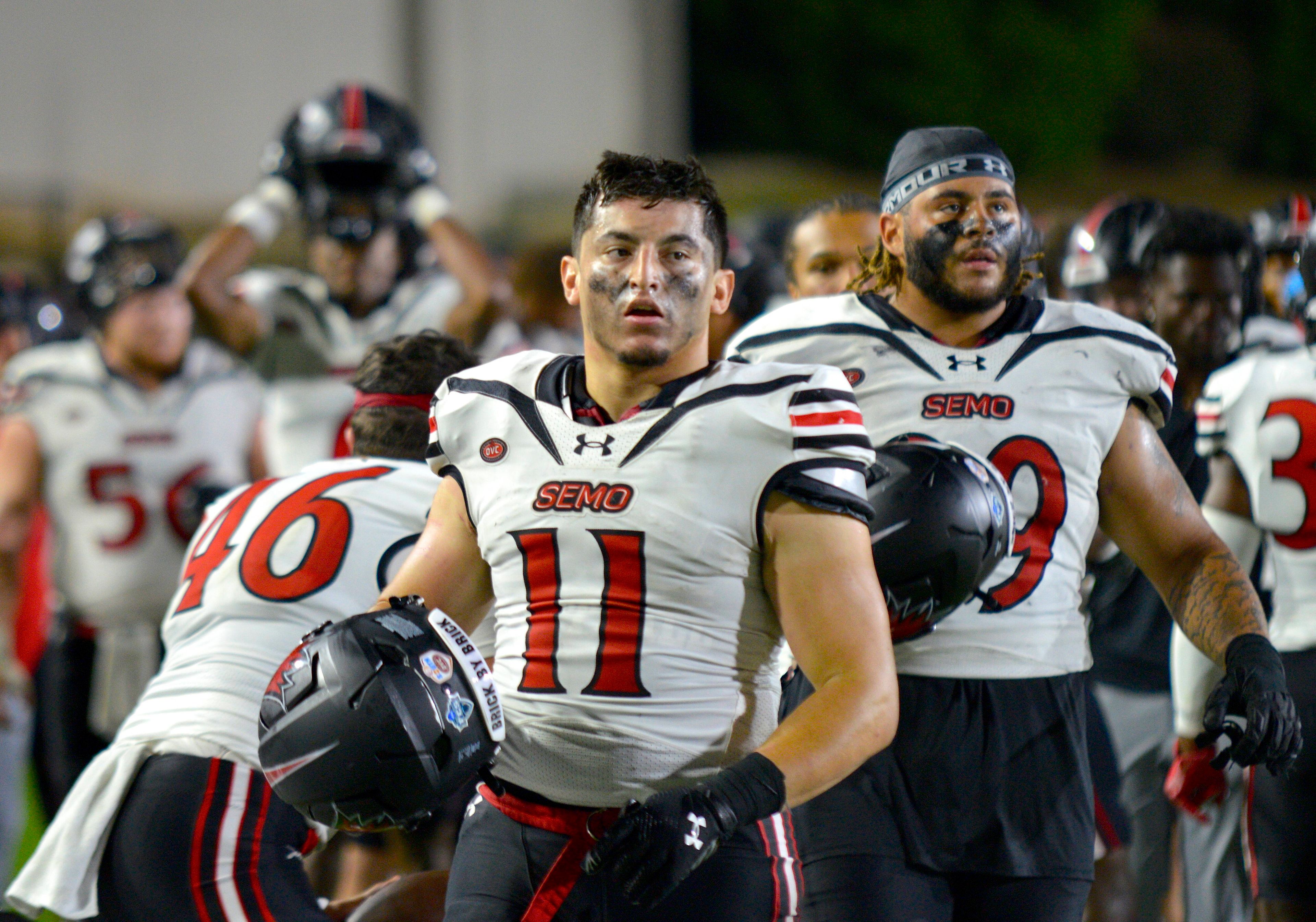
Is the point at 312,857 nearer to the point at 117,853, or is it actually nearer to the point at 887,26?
the point at 117,853

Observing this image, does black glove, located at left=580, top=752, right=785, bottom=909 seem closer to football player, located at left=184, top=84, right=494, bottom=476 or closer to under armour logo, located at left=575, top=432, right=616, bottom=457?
under armour logo, located at left=575, top=432, right=616, bottom=457

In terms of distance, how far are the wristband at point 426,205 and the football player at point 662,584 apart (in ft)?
11.4

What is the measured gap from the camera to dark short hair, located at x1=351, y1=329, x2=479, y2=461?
3.39m

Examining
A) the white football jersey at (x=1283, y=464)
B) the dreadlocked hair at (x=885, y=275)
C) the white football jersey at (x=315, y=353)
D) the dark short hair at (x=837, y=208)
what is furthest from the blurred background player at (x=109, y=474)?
the white football jersey at (x=1283, y=464)

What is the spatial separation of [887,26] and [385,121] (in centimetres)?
1990

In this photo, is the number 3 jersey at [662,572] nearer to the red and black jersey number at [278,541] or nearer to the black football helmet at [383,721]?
the black football helmet at [383,721]

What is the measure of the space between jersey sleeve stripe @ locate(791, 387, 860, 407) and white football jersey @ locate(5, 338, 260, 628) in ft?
11.3

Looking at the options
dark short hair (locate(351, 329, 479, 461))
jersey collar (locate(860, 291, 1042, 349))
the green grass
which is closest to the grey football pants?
jersey collar (locate(860, 291, 1042, 349))

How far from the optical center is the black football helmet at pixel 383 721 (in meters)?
2.17

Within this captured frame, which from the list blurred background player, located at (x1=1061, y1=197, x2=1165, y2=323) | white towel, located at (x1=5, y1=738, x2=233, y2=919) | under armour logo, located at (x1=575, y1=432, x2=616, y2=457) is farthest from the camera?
blurred background player, located at (x1=1061, y1=197, x2=1165, y2=323)

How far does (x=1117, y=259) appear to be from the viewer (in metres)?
4.99

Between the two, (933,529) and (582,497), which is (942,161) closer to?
(933,529)

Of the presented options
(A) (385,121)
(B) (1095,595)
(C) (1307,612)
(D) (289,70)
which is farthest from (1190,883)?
(D) (289,70)

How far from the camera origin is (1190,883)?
4.42 meters
